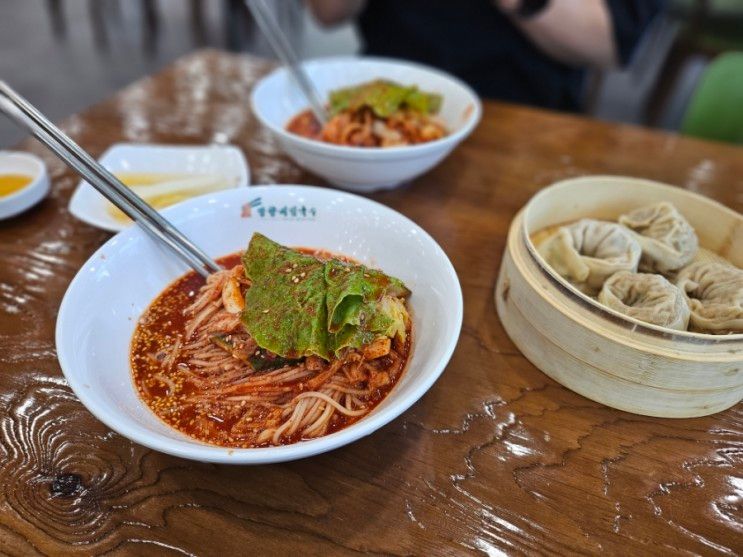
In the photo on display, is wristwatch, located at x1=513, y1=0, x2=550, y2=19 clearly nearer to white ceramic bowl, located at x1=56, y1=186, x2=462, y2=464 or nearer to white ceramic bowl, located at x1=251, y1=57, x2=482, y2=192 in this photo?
white ceramic bowl, located at x1=251, y1=57, x2=482, y2=192

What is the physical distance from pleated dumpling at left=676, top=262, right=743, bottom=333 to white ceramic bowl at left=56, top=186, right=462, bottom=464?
640 millimetres

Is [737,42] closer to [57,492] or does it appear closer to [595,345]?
[595,345]

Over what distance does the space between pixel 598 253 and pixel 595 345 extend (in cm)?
43

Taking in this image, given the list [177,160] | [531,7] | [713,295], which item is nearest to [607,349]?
[713,295]

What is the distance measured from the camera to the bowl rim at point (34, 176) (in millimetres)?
1667

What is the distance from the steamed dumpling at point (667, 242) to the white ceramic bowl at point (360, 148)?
685mm

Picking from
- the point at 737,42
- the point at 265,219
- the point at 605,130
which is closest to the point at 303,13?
the point at 737,42

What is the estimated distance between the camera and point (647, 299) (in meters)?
1.32

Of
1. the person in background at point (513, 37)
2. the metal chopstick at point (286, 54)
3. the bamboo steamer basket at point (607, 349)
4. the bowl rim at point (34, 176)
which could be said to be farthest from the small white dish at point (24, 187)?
the person in background at point (513, 37)

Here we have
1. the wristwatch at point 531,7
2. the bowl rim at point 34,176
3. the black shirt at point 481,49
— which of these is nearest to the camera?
the bowl rim at point 34,176

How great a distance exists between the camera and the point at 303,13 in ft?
23.1

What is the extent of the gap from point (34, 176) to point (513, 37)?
95.0 inches

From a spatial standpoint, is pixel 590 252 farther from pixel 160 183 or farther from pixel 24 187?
pixel 24 187

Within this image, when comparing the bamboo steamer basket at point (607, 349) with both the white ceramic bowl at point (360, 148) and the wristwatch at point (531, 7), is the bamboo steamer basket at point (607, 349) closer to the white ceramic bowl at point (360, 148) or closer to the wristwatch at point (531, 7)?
the white ceramic bowl at point (360, 148)
